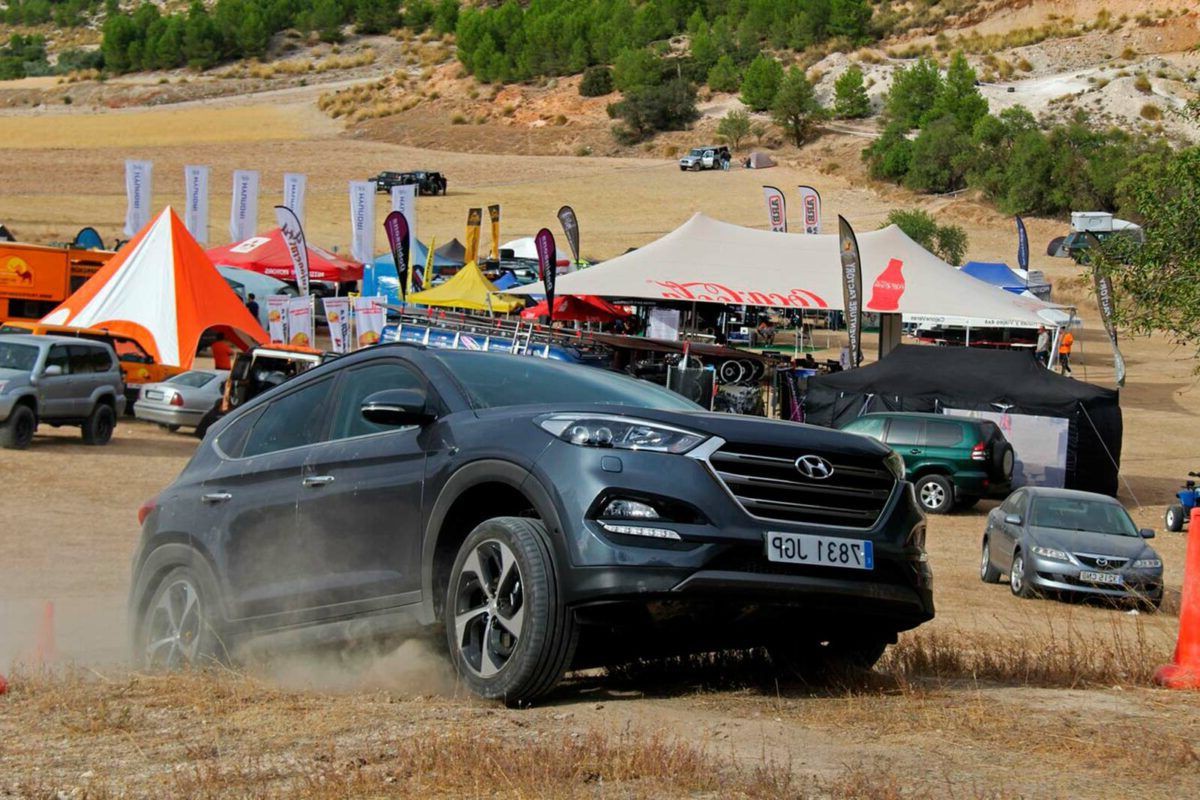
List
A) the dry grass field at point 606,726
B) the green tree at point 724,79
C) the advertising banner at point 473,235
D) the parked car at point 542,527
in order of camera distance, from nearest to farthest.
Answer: the dry grass field at point 606,726 < the parked car at point 542,527 < the advertising banner at point 473,235 < the green tree at point 724,79

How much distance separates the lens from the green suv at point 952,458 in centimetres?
2531

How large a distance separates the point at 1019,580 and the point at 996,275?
3837 cm

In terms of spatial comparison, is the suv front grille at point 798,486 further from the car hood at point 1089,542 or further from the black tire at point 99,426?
the black tire at point 99,426

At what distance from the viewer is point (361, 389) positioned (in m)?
7.13

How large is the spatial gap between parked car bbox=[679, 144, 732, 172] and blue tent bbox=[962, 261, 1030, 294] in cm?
3900

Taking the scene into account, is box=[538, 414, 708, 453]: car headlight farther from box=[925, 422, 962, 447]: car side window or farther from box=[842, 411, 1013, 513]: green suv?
box=[925, 422, 962, 447]: car side window

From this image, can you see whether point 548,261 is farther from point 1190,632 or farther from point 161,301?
point 1190,632

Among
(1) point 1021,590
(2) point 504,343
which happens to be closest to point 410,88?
(2) point 504,343

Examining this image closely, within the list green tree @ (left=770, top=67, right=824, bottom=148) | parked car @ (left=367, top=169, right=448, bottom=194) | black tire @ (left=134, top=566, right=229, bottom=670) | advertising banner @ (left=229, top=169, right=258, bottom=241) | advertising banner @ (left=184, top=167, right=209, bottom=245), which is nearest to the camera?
black tire @ (left=134, top=566, right=229, bottom=670)

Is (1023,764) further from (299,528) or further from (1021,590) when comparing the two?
(1021,590)

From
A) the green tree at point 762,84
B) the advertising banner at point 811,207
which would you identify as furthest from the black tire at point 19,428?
the green tree at point 762,84

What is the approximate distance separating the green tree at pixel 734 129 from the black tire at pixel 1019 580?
8512 centimetres

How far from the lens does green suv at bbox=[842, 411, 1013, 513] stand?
83.0 feet

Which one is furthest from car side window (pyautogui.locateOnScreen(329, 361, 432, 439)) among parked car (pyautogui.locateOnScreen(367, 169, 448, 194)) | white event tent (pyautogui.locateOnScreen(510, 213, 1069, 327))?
parked car (pyautogui.locateOnScreen(367, 169, 448, 194))
